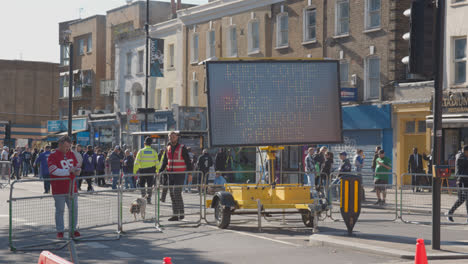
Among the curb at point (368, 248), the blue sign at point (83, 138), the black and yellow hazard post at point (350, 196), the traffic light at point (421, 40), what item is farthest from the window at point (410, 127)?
the blue sign at point (83, 138)

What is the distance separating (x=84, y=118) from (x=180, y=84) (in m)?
13.9

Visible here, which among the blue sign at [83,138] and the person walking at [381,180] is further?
the blue sign at [83,138]

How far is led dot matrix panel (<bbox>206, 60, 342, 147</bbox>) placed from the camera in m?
15.0

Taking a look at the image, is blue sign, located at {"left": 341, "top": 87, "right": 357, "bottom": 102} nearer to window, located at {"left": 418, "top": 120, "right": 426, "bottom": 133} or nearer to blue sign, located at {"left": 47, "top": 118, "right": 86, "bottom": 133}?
window, located at {"left": 418, "top": 120, "right": 426, "bottom": 133}

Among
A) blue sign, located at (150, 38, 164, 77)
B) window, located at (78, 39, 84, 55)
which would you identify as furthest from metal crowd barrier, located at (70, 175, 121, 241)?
window, located at (78, 39, 84, 55)

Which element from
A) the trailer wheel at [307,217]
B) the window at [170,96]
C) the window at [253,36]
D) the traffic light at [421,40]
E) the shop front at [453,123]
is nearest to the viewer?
the traffic light at [421,40]

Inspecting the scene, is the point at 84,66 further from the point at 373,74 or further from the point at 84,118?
the point at 373,74

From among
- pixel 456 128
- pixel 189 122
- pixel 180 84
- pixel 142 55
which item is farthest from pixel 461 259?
pixel 142 55

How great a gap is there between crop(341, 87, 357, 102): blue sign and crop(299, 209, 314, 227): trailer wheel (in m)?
17.3

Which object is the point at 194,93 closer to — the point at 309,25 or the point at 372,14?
the point at 309,25

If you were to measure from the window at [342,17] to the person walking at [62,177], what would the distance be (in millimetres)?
21913

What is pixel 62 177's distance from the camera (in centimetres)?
1314

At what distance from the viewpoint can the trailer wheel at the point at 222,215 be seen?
577 inches

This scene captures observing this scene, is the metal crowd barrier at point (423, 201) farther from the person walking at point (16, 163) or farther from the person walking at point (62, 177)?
the person walking at point (16, 163)
